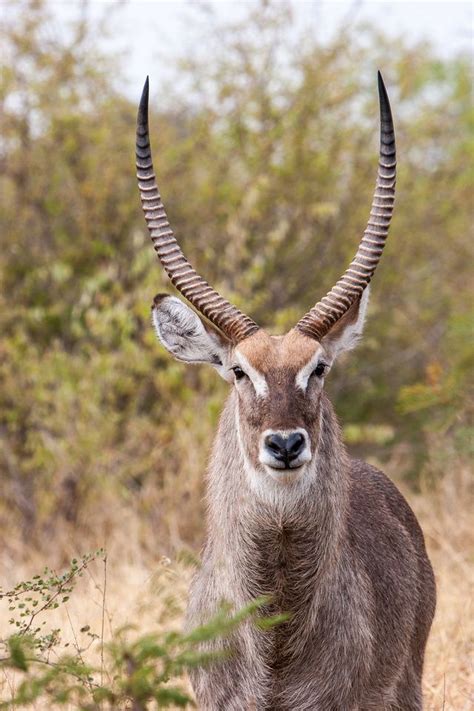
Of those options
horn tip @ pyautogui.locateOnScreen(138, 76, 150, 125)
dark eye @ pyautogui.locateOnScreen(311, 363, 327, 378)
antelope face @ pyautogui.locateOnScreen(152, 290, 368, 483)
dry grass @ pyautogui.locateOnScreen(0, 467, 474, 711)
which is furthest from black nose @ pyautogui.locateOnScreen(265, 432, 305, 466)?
Result: horn tip @ pyautogui.locateOnScreen(138, 76, 150, 125)

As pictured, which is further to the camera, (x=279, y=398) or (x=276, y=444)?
(x=279, y=398)

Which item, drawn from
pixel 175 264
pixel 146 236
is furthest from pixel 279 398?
pixel 146 236

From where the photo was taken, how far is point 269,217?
39.5ft

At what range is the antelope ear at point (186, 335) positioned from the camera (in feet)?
18.1

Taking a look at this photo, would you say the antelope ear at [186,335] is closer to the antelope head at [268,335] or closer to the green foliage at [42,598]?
the antelope head at [268,335]

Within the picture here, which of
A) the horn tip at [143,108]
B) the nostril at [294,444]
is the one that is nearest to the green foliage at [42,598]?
the nostril at [294,444]

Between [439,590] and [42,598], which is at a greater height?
[42,598]

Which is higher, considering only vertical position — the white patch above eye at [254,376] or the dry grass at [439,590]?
the white patch above eye at [254,376]

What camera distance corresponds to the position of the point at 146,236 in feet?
38.9

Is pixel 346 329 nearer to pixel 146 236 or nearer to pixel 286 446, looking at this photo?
pixel 286 446

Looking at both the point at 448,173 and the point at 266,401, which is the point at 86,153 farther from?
the point at 266,401

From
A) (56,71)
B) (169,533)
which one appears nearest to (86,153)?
(56,71)

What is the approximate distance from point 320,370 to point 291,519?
655 mm

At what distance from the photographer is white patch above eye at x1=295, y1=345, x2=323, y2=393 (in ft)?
16.3
